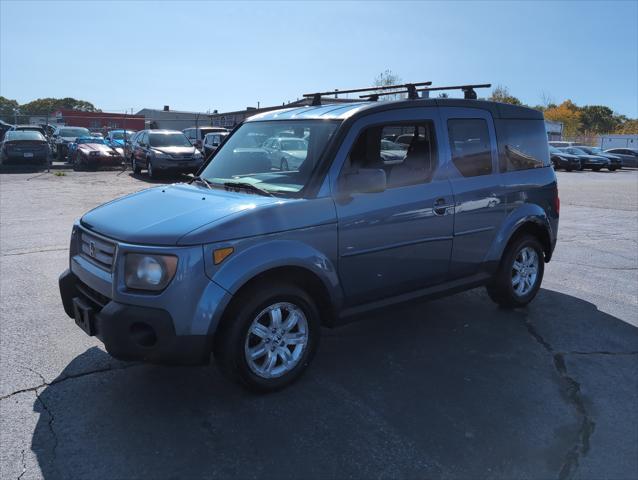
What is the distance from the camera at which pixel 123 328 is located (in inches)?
126

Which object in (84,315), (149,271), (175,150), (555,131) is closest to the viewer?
(149,271)

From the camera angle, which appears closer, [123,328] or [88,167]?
[123,328]

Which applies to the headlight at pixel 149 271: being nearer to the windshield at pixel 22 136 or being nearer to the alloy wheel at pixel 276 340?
the alloy wheel at pixel 276 340

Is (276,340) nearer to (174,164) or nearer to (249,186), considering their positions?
(249,186)

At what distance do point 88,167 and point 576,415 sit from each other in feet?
74.2

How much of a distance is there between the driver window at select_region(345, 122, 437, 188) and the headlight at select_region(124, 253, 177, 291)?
174 cm

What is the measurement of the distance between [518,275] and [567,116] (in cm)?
10329

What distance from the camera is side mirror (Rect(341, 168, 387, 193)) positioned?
12.4 ft

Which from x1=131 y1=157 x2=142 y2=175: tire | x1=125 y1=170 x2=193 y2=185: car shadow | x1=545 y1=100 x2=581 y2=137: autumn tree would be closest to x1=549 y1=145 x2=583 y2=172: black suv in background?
x1=125 y1=170 x2=193 y2=185: car shadow

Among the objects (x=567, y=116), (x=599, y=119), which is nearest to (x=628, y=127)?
Result: (x=599, y=119)

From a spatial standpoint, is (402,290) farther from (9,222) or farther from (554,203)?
(9,222)

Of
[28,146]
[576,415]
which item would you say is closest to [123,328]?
[576,415]

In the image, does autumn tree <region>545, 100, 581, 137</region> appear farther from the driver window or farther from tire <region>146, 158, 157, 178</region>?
the driver window

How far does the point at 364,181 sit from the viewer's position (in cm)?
377
